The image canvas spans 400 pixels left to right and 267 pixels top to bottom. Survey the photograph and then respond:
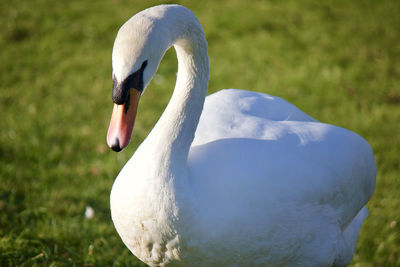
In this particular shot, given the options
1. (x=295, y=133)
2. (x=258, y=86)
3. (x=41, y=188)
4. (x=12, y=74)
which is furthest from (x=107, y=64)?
(x=295, y=133)

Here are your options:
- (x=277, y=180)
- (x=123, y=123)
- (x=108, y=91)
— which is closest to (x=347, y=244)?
(x=277, y=180)

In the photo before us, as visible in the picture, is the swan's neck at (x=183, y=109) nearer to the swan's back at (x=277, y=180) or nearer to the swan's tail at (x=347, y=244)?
the swan's back at (x=277, y=180)

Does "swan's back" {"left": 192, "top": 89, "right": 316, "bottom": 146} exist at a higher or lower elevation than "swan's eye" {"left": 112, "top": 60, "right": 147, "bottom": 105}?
lower

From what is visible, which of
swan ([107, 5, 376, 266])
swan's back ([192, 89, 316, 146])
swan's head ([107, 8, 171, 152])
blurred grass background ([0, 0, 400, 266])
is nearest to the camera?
swan's head ([107, 8, 171, 152])

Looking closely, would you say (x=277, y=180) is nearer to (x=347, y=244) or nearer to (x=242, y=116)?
(x=242, y=116)

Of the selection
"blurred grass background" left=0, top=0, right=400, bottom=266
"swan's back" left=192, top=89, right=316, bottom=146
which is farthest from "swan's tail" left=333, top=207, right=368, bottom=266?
"swan's back" left=192, top=89, right=316, bottom=146

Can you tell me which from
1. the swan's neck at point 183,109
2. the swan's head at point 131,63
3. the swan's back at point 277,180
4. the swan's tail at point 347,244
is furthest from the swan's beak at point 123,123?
the swan's tail at point 347,244

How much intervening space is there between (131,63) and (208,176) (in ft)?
2.34

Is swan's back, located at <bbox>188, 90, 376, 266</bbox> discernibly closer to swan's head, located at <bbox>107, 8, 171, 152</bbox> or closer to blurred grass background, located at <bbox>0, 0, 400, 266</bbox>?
swan's head, located at <bbox>107, 8, 171, 152</bbox>

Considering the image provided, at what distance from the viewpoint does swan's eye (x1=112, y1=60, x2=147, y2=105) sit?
1.66 metres

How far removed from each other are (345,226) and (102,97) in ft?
11.8

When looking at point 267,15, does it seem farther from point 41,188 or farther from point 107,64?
point 41,188

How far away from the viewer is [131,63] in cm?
164

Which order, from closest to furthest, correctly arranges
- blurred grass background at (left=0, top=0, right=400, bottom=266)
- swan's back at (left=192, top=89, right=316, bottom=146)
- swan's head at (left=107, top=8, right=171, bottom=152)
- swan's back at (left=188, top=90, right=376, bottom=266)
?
swan's head at (left=107, top=8, right=171, bottom=152)
swan's back at (left=188, top=90, right=376, bottom=266)
swan's back at (left=192, top=89, right=316, bottom=146)
blurred grass background at (left=0, top=0, right=400, bottom=266)
